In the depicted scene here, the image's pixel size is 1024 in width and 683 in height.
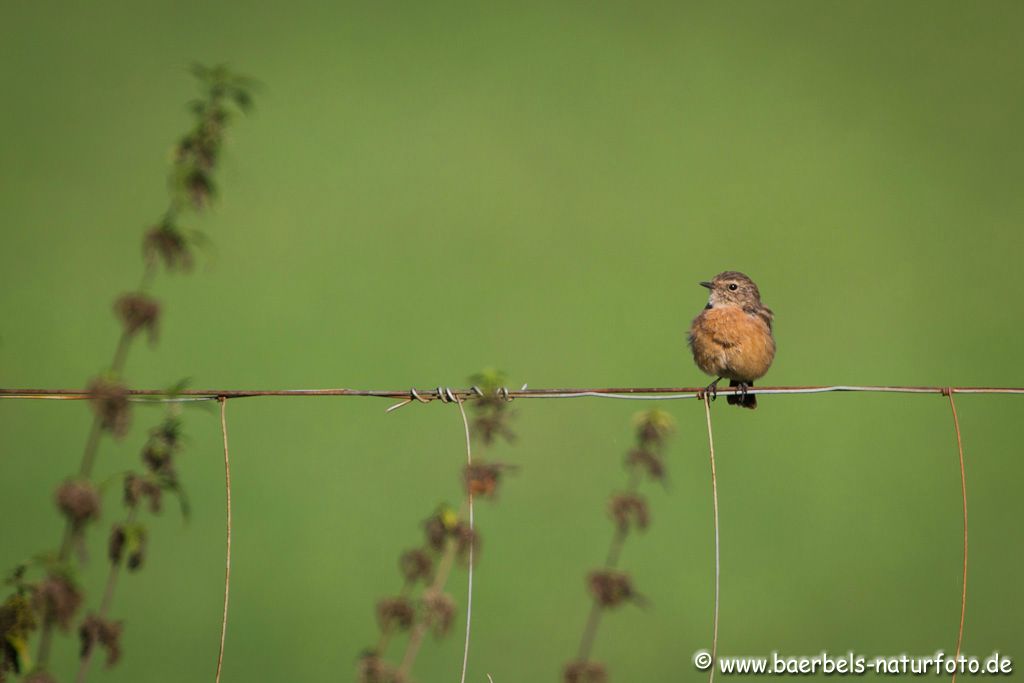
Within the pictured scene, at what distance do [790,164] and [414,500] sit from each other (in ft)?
21.5

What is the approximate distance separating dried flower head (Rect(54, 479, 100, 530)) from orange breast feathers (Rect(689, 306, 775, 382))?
3428 mm

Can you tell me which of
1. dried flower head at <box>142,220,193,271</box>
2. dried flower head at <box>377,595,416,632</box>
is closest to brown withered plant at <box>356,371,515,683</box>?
dried flower head at <box>377,595,416,632</box>

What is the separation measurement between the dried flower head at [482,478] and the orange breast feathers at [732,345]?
100 inches

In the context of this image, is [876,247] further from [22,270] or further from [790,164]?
[22,270]

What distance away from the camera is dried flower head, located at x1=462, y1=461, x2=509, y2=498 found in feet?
11.0

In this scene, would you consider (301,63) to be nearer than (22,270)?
No

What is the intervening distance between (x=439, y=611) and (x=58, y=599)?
1.00 meters

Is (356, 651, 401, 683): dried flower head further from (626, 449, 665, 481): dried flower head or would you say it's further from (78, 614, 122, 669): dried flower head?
(626, 449, 665, 481): dried flower head

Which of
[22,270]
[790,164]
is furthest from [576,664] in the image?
[790,164]

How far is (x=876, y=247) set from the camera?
38.0ft

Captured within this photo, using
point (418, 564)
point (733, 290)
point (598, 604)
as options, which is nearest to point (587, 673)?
point (598, 604)

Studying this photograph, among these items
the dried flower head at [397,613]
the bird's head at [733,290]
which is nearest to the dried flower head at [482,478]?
the dried flower head at [397,613]

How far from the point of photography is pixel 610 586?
3.87m

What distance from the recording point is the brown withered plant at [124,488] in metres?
2.99
